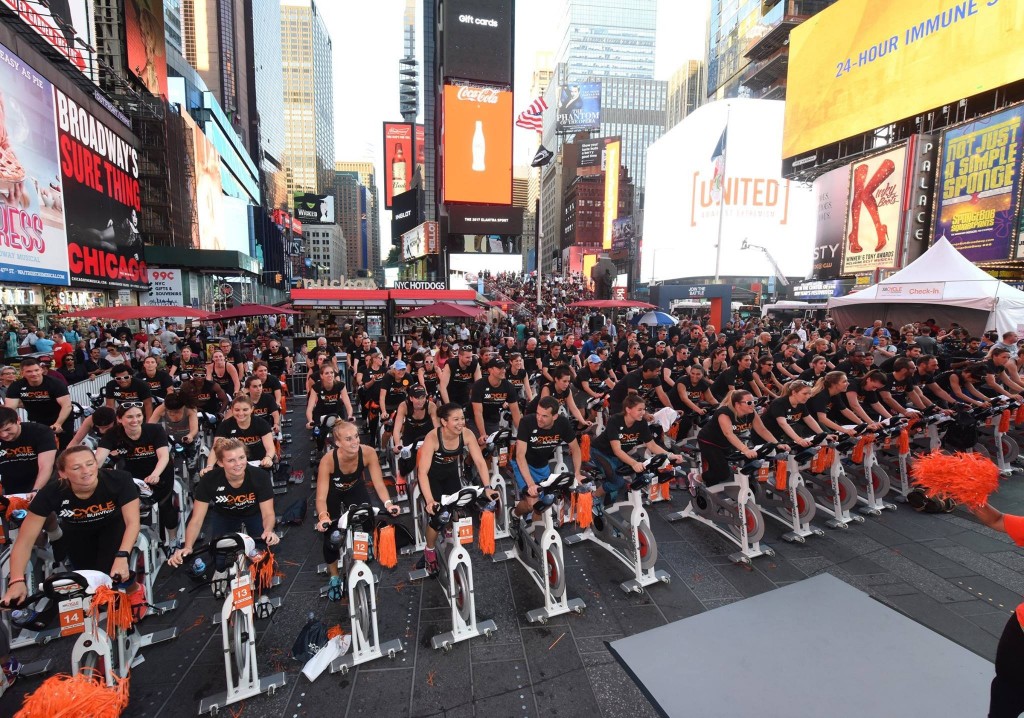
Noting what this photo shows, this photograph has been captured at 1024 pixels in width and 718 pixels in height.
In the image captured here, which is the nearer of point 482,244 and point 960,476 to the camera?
point 960,476

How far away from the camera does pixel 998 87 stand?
2880cm

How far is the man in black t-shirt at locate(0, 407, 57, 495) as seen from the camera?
5316mm

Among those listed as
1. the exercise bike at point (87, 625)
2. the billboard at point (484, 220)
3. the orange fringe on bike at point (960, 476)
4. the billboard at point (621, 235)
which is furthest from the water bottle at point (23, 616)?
the billboard at point (621, 235)

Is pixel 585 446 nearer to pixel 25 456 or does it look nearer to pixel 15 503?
pixel 15 503

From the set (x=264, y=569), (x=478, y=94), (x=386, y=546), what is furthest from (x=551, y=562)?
(x=478, y=94)

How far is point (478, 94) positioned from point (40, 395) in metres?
52.8

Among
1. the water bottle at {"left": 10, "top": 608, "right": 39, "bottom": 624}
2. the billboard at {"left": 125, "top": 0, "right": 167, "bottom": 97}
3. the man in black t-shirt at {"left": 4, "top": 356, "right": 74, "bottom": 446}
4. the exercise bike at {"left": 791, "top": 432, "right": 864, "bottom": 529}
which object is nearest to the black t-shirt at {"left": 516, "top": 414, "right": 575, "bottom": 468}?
the exercise bike at {"left": 791, "top": 432, "right": 864, "bottom": 529}

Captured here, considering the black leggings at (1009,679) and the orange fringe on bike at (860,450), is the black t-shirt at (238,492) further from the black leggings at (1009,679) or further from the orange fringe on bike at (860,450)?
the orange fringe on bike at (860,450)

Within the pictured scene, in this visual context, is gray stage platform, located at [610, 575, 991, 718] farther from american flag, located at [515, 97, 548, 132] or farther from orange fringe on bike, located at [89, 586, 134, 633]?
american flag, located at [515, 97, 548, 132]

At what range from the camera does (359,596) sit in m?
4.54

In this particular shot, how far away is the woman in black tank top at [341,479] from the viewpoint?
4750 mm

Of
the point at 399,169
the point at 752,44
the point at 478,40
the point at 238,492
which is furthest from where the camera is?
the point at 399,169

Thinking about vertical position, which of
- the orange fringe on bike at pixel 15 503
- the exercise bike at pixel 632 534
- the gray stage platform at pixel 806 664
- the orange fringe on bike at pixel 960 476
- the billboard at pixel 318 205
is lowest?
the exercise bike at pixel 632 534

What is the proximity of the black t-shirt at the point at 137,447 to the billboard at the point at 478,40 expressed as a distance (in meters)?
54.3
